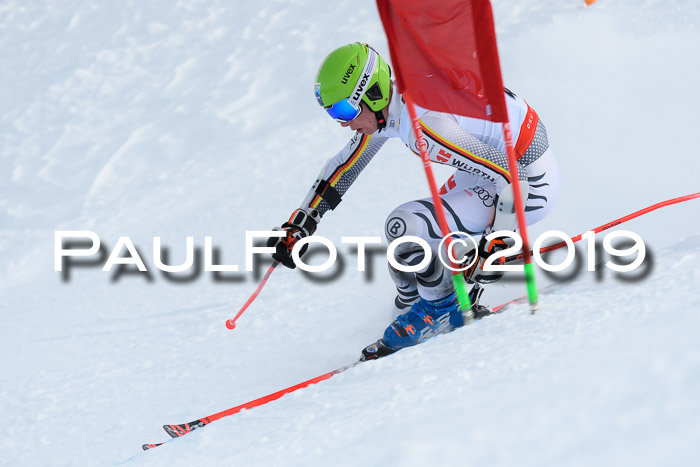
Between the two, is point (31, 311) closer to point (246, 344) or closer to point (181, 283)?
point (181, 283)

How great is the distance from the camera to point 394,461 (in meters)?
1.62

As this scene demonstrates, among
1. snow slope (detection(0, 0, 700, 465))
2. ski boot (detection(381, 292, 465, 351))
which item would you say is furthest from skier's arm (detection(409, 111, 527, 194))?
ski boot (detection(381, 292, 465, 351))

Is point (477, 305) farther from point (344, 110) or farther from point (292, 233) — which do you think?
point (344, 110)

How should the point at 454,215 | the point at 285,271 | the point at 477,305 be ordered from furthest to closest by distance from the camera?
the point at 285,271, the point at 477,305, the point at 454,215

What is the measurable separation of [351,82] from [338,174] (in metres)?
0.67

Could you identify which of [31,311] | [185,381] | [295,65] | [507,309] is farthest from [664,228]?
[295,65]

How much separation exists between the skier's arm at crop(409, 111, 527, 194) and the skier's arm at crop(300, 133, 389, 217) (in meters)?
0.61

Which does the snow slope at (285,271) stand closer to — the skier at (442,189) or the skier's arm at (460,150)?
the skier at (442,189)

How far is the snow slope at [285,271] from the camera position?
1738 mm

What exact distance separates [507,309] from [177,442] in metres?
1.30

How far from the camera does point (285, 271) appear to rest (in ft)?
14.9

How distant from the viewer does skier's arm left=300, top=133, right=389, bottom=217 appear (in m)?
3.31

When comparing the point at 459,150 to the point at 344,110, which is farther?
the point at 344,110

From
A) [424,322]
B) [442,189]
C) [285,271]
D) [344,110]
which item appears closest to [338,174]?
[442,189]
